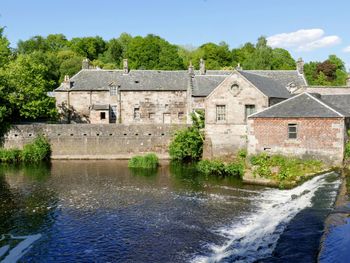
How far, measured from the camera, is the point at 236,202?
20.1 m

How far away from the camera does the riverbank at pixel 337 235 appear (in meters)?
11.5

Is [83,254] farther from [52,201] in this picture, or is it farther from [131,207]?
[52,201]

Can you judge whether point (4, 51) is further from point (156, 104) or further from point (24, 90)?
point (156, 104)

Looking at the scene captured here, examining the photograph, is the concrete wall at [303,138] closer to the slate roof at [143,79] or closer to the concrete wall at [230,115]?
the concrete wall at [230,115]

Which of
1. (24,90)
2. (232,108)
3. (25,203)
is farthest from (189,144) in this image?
(24,90)

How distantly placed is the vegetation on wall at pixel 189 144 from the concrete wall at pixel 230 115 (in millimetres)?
1798

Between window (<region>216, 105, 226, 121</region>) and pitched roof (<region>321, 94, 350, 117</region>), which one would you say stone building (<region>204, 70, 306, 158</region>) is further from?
pitched roof (<region>321, 94, 350, 117</region>)

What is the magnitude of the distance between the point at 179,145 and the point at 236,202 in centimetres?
1418

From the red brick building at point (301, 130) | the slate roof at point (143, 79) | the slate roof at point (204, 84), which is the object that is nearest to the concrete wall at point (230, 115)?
the red brick building at point (301, 130)

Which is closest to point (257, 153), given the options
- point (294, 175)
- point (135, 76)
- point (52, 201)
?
point (294, 175)

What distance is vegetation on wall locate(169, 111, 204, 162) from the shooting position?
1319 inches

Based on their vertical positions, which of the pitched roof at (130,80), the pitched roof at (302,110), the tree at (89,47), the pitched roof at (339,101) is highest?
the tree at (89,47)

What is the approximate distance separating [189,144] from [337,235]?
833 inches

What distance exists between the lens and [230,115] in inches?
1224
